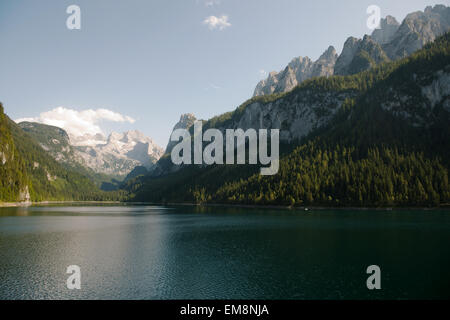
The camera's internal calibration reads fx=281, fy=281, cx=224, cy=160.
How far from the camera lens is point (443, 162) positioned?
595 feet

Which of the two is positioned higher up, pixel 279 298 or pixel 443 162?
pixel 443 162

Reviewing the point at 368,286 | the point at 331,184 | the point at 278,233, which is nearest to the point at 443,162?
the point at 331,184
